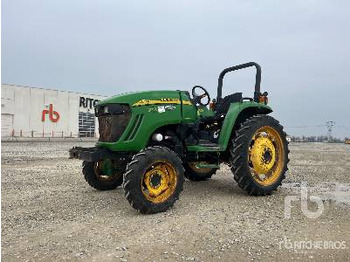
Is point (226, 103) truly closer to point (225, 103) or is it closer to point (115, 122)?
point (225, 103)

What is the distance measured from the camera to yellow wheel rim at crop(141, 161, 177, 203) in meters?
5.25

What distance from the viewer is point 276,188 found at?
6.65 meters

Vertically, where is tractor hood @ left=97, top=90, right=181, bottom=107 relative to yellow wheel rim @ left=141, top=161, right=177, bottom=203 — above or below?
above

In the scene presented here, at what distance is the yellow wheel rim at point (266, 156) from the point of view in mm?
6547

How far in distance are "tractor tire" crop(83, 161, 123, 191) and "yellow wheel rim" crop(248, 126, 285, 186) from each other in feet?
8.34

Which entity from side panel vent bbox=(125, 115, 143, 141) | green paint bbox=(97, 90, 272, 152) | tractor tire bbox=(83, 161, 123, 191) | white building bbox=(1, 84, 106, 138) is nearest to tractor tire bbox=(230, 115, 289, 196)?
green paint bbox=(97, 90, 272, 152)

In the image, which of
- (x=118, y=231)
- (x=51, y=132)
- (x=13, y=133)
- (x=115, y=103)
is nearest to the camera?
(x=118, y=231)

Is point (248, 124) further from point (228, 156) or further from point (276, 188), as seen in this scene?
point (276, 188)

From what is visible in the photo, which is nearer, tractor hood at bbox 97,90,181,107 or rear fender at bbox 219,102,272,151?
tractor hood at bbox 97,90,181,107

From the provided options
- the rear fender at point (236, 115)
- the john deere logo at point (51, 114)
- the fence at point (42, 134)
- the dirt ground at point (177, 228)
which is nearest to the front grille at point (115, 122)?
the dirt ground at point (177, 228)

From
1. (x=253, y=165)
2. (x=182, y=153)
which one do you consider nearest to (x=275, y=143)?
(x=253, y=165)

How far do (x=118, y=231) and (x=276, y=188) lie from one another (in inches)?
133

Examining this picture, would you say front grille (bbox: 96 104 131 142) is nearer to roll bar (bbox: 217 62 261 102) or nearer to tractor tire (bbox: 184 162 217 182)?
tractor tire (bbox: 184 162 217 182)

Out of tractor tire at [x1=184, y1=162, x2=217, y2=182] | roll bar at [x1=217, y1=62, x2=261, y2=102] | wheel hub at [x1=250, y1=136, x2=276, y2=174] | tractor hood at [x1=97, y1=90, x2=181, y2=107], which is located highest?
roll bar at [x1=217, y1=62, x2=261, y2=102]
